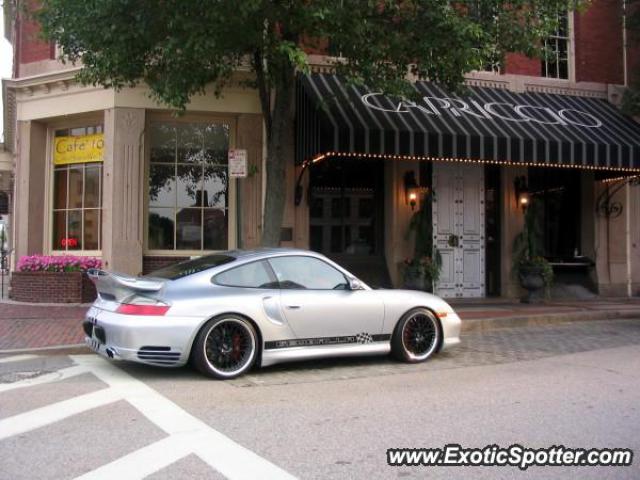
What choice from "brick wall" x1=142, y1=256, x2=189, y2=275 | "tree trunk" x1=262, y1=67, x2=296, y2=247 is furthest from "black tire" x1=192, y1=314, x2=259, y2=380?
"brick wall" x1=142, y1=256, x2=189, y2=275

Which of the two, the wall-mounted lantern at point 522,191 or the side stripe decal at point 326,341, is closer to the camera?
the side stripe decal at point 326,341

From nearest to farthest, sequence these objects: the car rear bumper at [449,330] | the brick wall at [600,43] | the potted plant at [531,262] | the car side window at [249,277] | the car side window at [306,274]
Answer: the car side window at [249,277], the car side window at [306,274], the car rear bumper at [449,330], the potted plant at [531,262], the brick wall at [600,43]

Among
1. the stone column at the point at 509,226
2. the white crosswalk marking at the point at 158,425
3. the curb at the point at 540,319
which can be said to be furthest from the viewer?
the stone column at the point at 509,226

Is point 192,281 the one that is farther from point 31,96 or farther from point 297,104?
point 31,96

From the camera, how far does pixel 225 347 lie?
6.79 metres

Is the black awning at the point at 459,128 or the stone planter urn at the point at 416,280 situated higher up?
the black awning at the point at 459,128

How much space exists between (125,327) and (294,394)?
183 cm

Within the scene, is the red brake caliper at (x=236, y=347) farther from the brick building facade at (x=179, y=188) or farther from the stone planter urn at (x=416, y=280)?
the stone planter urn at (x=416, y=280)

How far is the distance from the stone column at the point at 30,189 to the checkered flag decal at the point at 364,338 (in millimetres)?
9130

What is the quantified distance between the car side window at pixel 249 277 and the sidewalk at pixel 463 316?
8.99 feet

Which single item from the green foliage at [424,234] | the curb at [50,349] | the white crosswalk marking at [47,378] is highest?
the green foliage at [424,234]

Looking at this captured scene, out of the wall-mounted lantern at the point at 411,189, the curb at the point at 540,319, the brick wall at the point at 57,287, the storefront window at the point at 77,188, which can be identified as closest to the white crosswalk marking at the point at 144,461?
the curb at the point at 540,319

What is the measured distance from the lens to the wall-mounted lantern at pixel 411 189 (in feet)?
46.0

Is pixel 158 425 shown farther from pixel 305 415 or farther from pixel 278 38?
pixel 278 38
